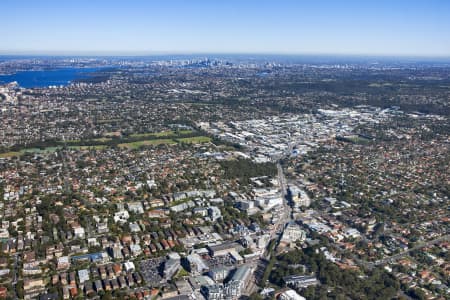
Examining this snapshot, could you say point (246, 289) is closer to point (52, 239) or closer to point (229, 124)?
point (52, 239)

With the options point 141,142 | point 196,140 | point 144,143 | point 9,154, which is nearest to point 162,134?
point 141,142

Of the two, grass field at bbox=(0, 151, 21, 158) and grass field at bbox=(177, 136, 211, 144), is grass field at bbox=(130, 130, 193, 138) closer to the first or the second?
grass field at bbox=(177, 136, 211, 144)

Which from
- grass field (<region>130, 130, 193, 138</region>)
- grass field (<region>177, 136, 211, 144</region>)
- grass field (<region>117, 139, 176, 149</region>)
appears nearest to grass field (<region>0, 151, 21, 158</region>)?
grass field (<region>117, 139, 176, 149</region>)

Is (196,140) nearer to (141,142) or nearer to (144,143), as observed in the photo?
(144,143)

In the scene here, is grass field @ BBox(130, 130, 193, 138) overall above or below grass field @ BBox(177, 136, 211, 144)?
above

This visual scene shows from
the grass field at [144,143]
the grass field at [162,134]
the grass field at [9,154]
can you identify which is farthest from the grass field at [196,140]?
the grass field at [9,154]

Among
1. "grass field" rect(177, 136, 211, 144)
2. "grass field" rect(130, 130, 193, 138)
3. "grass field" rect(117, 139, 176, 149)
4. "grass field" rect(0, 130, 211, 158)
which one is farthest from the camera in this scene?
A: "grass field" rect(130, 130, 193, 138)

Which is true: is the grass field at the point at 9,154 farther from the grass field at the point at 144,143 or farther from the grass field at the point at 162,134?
the grass field at the point at 162,134

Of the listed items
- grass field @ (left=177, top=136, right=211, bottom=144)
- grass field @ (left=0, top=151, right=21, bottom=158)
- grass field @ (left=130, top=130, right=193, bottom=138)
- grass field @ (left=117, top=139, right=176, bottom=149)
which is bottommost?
grass field @ (left=117, top=139, right=176, bottom=149)

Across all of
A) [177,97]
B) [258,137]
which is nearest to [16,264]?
[258,137]

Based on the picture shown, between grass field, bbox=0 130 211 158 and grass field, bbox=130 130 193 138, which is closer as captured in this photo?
grass field, bbox=0 130 211 158

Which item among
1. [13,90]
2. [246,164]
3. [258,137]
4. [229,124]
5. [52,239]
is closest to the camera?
[52,239]
